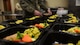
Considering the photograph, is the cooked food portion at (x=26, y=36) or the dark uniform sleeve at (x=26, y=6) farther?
the dark uniform sleeve at (x=26, y=6)

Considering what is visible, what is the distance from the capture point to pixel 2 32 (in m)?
1.40

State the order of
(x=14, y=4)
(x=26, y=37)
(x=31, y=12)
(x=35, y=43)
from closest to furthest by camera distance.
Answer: (x=35, y=43) → (x=26, y=37) → (x=31, y=12) → (x=14, y=4)

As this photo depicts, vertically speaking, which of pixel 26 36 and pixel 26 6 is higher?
pixel 26 6

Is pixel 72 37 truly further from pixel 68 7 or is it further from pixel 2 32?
pixel 68 7

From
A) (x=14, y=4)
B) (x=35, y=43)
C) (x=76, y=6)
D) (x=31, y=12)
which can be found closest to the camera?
(x=35, y=43)

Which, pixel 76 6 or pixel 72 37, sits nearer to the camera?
pixel 72 37

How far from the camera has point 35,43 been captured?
3.43 ft

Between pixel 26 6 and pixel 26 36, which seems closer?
pixel 26 36

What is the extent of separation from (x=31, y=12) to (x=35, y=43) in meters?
1.96

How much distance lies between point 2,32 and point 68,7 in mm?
2928

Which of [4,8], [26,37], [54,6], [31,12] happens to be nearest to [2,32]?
[26,37]

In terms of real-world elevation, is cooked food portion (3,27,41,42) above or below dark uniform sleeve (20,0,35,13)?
below

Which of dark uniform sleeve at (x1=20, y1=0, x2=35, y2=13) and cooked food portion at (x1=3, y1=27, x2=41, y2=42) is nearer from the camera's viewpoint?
cooked food portion at (x1=3, y1=27, x2=41, y2=42)

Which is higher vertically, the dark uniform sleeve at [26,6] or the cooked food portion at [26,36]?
the dark uniform sleeve at [26,6]
